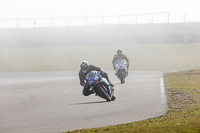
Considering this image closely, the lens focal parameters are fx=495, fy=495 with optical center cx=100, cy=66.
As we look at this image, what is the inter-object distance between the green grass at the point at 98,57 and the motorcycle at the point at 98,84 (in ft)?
97.9

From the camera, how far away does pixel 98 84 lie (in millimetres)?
14859

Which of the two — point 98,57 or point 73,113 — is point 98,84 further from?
point 98,57

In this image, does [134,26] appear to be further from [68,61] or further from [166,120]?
[166,120]

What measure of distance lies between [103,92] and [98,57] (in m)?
39.6

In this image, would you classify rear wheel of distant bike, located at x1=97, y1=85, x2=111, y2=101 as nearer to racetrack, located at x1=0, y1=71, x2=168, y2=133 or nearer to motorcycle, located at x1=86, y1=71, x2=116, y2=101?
motorcycle, located at x1=86, y1=71, x2=116, y2=101

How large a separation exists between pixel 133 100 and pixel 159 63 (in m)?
34.1

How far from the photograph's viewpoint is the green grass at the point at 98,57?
47969 mm

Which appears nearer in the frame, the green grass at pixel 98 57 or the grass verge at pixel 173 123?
the grass verge at pixel 173 123

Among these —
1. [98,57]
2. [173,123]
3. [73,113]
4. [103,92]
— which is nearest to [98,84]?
[103,92]

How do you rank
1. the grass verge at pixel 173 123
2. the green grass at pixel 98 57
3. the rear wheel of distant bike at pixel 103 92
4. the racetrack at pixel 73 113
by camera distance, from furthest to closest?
the green grass at pixel 98 57 → the rear wheel of distant bike at pixel 103 92 → the racetrack at pixel 73 113 → the grass verge at pixel 173 123

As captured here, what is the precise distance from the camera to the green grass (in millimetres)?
47969

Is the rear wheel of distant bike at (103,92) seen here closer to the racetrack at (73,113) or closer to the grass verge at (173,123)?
the racetrack at (73,113)

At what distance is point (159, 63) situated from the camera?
4903 cm

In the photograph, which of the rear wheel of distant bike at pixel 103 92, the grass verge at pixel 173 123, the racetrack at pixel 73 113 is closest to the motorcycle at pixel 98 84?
the rear wheel of distant bike at pixel 103 92
